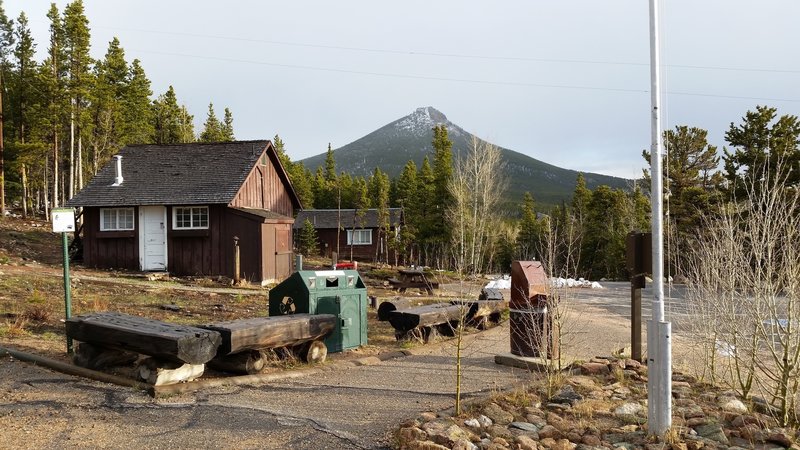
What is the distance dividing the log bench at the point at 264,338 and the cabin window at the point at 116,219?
16026mm

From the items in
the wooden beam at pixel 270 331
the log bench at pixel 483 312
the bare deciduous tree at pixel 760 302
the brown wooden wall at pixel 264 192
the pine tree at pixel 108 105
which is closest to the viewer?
the bare deciduous tree at pixel 760 302

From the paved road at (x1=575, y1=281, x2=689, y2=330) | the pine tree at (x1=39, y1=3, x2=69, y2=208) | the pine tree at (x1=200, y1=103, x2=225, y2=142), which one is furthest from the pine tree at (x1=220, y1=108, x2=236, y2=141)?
the paved road at (x1=575, y1=281, x2=689, y2=330)

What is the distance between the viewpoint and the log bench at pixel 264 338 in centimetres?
791

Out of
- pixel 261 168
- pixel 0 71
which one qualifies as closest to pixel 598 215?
pixel 261 168

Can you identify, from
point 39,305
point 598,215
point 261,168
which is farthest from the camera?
point 598,215

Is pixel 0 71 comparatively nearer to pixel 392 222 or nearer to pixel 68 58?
pixel 68 58

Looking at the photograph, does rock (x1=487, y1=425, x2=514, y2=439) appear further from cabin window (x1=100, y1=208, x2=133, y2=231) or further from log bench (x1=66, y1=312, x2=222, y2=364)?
cabin window (x1=100, y1=208, x2=133, y2=231)

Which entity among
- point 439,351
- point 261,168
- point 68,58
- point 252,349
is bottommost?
point 439,351

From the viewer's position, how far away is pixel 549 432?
605cm

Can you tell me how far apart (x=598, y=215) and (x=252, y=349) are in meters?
41.8

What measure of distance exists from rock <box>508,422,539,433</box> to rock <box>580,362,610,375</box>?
2.89m

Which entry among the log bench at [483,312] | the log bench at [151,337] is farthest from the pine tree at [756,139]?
the log bench at [151,337]

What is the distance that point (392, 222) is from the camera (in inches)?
1933

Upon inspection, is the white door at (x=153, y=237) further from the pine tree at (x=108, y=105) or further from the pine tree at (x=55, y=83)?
the pine tree at (x=108, y=105)
